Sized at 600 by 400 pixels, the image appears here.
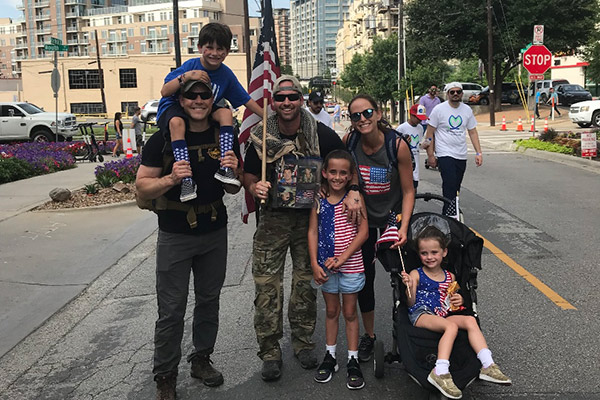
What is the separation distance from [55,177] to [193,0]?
94486 millimetres

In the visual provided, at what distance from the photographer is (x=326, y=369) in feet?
13.0

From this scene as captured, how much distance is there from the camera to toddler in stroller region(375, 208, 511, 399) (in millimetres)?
3334

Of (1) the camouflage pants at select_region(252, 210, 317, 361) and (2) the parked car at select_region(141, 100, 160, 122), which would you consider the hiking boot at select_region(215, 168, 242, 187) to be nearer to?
(1) the camouflage pants at select_region(252, 210, 317, 361)

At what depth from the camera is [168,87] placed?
12.6ft

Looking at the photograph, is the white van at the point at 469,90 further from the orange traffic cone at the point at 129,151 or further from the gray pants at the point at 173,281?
the gray pants at the point at 173,281

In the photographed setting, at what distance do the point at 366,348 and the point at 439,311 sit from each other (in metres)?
0.86

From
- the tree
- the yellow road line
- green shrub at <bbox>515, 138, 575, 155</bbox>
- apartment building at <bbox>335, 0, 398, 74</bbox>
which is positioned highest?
apartment building at <bbox>335, 0, 398, 74</bbox>

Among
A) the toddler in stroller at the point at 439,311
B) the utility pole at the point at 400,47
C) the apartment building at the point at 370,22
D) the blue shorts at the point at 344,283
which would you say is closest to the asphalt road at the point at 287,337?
the toddler in stroller at the point at 439,311

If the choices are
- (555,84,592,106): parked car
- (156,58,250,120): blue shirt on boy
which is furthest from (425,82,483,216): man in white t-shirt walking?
(555,84,592,106): parked car

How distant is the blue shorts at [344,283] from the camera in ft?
12.9

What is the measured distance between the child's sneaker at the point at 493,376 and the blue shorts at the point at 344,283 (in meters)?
Result: 0.97

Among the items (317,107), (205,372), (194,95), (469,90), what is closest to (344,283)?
(205,372)

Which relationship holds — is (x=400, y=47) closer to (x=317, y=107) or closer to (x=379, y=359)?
(x=317, y=107)

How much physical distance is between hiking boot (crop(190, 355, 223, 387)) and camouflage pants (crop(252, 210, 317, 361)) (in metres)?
0.34
